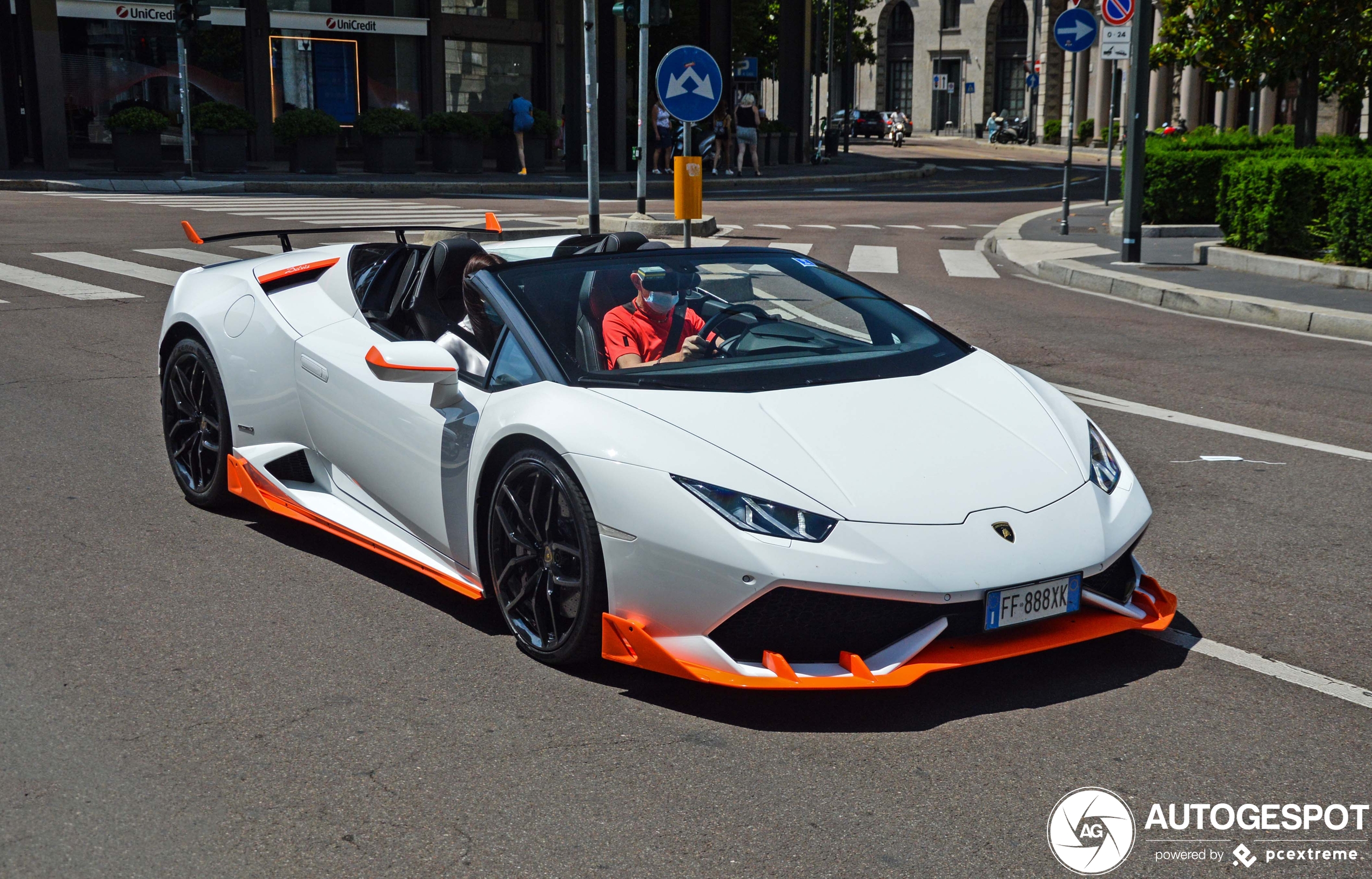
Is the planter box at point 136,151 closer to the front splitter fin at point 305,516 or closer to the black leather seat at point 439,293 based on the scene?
the front splitter fin at point 305,516

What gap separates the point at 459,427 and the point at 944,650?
1699 millimetres

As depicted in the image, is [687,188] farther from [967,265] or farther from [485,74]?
[485,74]

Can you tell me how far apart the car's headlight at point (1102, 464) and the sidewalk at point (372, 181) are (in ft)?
79.1

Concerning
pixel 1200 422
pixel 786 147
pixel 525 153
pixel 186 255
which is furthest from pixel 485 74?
pixel 1200 422

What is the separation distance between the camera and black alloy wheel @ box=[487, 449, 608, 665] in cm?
418

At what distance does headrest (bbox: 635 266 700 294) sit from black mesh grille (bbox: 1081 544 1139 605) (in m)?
1.74

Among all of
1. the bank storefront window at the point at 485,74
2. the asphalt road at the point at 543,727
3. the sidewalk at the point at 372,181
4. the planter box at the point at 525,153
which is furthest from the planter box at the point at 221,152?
the asphalt road at the point at 543,727

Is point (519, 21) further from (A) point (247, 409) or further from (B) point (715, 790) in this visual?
(B) point (715, 790)

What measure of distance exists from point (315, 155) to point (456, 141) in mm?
3096

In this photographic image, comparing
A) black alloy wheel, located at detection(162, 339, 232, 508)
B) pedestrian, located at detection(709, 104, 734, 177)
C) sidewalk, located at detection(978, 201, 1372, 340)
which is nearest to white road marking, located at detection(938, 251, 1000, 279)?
sidewalk, located at detection(978, 201, 1372, 340)

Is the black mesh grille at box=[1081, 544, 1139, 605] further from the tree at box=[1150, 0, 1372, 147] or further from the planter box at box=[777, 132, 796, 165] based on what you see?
the planter box at box=[777, 132, 796, 165]

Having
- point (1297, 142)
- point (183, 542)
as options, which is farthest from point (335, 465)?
point (1297, 142)

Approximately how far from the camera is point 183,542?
230 inches

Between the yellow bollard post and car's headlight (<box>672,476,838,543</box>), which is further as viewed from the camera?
the yellow bollard post
